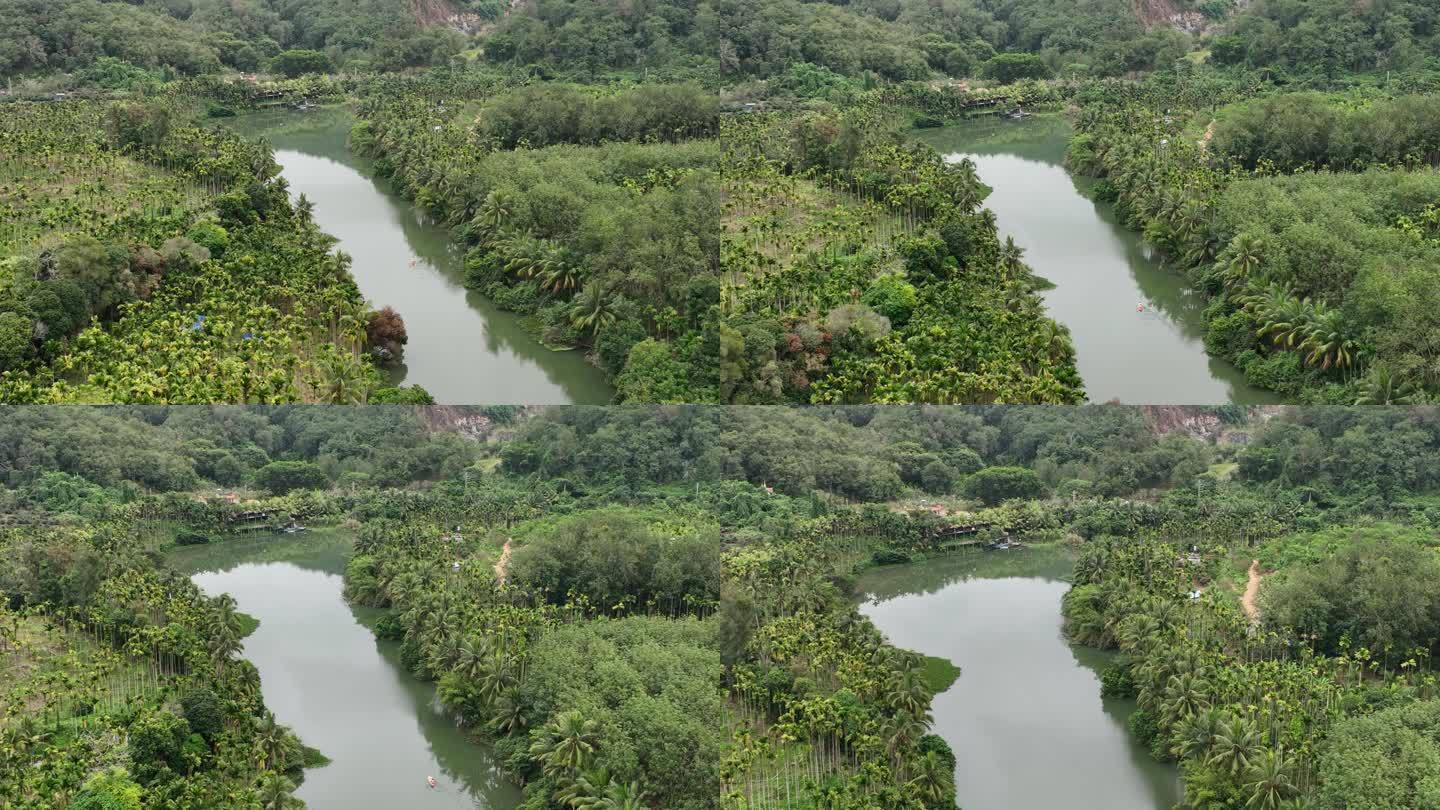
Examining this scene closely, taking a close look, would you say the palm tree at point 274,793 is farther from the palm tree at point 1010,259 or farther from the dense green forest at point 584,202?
the palm tree at point 1010,259

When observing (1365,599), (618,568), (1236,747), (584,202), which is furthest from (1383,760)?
(584,202)

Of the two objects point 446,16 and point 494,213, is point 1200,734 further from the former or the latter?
point 446,16

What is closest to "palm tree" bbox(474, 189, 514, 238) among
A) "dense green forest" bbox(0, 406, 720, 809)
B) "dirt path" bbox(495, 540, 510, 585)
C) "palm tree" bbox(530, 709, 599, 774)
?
"dense green forest" bbox(0, 406, 720, 809)

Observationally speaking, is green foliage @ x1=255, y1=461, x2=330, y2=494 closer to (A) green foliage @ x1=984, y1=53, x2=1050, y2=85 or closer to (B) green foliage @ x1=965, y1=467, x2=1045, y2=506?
(B) green foliage @ x1=965, y1=467, x2=1045, y2=506

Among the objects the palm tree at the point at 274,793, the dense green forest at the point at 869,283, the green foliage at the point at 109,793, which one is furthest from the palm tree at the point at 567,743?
the dense green forest at the point at 869,283

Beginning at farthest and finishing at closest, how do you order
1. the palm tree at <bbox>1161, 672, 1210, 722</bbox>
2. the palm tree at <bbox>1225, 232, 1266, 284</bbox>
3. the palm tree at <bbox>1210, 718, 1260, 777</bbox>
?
1. the palm tree at <bbox>1225, 232, 1266, 284</bbox>
2. the palm tree at <bbox>1161, 672, 1210, 722</bbox>
3. the palm tree at <bbox>1210, 718, 1260, 777</bbox>

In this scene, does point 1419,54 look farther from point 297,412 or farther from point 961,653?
point 297,412
